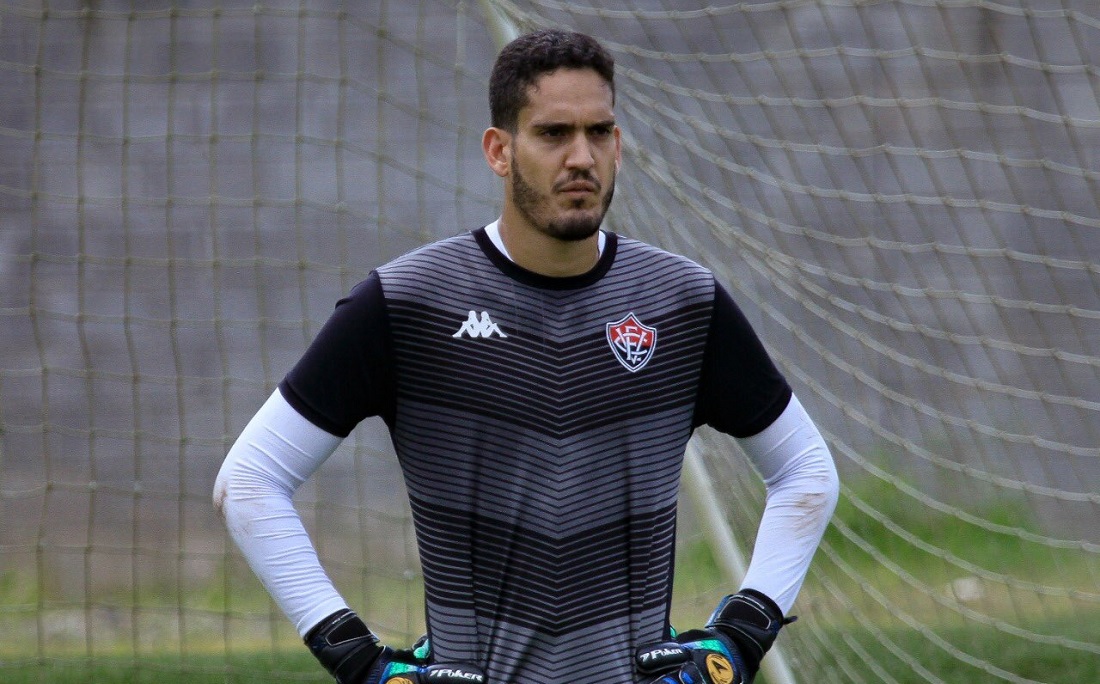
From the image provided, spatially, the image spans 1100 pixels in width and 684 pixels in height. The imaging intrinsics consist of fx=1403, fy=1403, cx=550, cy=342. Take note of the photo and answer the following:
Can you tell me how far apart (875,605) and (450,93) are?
2873mm

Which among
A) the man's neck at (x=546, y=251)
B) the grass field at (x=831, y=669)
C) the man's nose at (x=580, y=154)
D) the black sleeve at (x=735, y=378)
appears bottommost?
the grass field at (x=831, y=669)

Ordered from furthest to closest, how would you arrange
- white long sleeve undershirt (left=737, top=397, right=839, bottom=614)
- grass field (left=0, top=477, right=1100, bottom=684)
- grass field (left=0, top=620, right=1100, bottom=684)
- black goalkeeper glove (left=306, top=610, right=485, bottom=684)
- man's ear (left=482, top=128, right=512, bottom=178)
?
grass field (left=0, top=620, right=1100, bottom=684) < grass field (left=0, top=477, right=1100, bottom=684) < white long sleeve undershirt (left=737, top=397, right=839, bottom=614) < man's ear (left=482, top=128, right=512, bottom=178) < black goalkeeper glove (left=306, top=610, right=485, bottom=684)

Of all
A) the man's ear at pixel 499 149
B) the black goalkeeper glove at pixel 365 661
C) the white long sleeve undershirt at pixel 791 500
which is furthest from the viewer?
the white long sleeve undershirt at pixel 791 500

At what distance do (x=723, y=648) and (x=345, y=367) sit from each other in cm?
76

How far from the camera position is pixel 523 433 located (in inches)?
88.0

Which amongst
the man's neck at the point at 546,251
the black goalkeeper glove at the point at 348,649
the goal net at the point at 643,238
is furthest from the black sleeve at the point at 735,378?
the goal net at the point at 643,238

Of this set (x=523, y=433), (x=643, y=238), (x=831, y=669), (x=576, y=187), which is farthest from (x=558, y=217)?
(x=831, y=669)

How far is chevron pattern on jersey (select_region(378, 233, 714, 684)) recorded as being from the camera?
2.21 metres

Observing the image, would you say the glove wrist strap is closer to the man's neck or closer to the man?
the man

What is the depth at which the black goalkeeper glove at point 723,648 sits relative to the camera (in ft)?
7.19

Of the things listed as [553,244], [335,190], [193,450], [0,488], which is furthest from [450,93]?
[553,244]

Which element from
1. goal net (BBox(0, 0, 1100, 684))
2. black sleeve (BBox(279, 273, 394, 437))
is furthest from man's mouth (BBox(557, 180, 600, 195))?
goal net (BBox(0, 0, 1100, 684))

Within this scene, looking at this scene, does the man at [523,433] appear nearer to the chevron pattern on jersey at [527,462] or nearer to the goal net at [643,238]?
the chevron pattern on jersey at [527,462]

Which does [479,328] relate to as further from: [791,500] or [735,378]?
[791,500]
